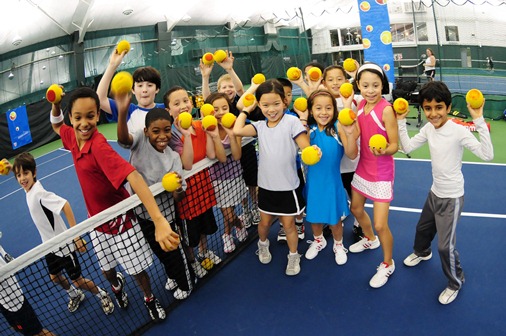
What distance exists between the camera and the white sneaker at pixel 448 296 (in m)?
2.70

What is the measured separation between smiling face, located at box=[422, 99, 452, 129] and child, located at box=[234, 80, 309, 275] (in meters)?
0.89

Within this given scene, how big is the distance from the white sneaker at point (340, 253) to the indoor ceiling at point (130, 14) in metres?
8.20

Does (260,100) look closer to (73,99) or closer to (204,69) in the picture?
(204,69)

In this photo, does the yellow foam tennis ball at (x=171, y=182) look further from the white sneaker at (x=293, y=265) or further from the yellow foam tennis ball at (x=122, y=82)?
the white sneaker at (x=293, y=265)

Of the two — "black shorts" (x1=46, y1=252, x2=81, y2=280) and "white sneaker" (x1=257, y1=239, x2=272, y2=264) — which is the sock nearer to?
"black shorts" (x1=46, y1=252, x2=81, y2=280)

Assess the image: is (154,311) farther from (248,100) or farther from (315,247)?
(248,100)

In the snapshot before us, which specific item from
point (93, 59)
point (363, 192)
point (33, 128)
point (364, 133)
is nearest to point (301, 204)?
point (363, 192)

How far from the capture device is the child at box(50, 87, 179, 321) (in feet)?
6.95

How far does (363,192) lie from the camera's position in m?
2.97

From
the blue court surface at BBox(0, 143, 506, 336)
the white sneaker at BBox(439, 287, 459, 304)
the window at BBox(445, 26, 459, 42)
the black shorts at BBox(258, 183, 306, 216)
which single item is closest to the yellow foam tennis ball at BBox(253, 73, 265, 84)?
the black shorts at BBox(258, 183, 306, 216)

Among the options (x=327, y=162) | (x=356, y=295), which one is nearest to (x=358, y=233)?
(x=356, y=295)

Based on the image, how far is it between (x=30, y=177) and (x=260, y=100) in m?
1.95

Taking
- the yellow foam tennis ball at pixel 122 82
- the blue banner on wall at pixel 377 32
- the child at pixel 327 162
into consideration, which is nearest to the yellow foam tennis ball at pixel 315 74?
the child at pixel 327 162

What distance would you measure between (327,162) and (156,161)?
53.9 inches
